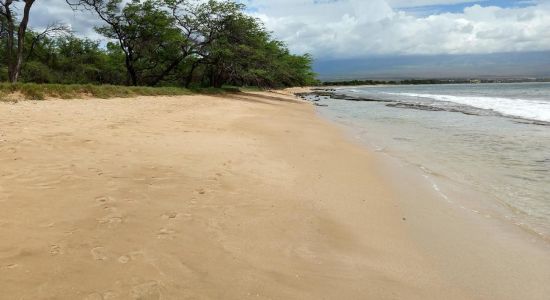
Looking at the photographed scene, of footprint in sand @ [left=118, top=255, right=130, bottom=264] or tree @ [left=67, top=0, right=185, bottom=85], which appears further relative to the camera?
tree @ [left=67, top=0, right=185, bottom=85]

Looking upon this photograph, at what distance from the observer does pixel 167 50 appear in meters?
30.1

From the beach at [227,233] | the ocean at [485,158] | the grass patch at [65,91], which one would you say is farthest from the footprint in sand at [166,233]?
the grass patch at [65,91]

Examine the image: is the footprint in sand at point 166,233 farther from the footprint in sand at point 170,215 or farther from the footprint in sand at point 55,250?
the footprint in sand at point 55,250

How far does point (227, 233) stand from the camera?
12.9ft

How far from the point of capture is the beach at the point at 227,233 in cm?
296

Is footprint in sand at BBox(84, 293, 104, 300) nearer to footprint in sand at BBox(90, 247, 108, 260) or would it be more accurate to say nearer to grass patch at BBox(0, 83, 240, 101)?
footprint in sand at BBox(90, 247, 108, 260)

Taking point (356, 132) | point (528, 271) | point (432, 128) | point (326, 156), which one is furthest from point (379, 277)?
point (432, 128)

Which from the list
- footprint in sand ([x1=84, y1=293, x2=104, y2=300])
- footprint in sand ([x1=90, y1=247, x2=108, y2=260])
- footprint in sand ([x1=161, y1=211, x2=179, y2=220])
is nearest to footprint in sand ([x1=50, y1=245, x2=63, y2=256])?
footprint in sand ([x1=90, y1=247, x2=108, y2=260])

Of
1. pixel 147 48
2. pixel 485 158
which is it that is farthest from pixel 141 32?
pixel 485 158

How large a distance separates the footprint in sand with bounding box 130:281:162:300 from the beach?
13mm

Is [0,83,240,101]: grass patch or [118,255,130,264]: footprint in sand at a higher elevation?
[0,83,240,101]: grass patch

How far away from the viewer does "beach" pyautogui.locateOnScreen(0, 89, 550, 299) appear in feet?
9.71

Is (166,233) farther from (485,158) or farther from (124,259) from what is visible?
(485,158)

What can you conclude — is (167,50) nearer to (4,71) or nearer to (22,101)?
(4,71)
